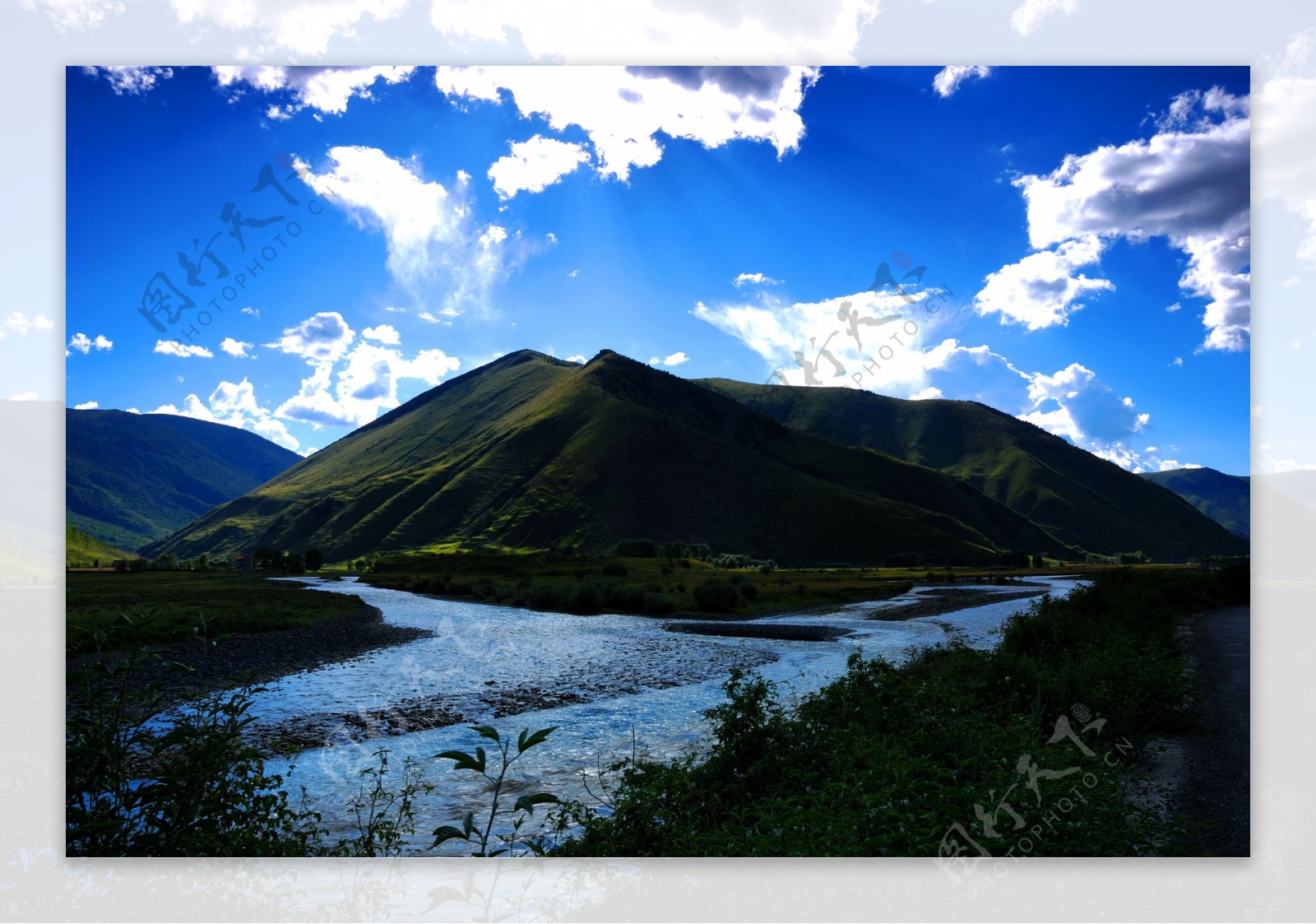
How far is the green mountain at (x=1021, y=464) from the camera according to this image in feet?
26.6

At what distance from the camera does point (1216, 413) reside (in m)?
7.08

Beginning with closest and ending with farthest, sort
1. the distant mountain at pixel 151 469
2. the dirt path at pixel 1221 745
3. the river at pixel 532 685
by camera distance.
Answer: the dirt path at pixel 1221 745 < the river at pixel 532 685 < the distant mountain at pixel 151 469

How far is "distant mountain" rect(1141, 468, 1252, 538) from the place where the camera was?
684 cm

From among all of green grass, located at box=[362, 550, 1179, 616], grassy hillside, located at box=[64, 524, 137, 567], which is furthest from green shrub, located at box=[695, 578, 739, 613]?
grassy hillside, located at box=[64, 524, 137, 567]

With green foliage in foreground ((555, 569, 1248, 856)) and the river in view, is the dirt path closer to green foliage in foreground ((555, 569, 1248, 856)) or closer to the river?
green foliage in foreground ((555, 569, 1248, 856))

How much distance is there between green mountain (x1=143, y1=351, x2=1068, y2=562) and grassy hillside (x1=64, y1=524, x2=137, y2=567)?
71cm

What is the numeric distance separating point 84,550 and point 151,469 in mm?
1121

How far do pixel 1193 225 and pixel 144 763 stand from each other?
31.5 feet

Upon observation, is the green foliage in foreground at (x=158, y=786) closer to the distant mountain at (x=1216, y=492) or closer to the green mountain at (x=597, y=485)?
the green mountain at (x=597, y=485)

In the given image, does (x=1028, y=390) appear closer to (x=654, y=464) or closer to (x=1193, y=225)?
(x=1193, y=225)

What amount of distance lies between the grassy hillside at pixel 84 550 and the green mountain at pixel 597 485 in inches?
28.0

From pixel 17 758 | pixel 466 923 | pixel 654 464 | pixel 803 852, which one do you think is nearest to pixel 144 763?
pixel 466 923

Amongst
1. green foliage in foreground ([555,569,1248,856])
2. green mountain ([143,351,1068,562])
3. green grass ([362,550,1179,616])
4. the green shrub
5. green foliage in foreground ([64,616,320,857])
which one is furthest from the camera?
the green shrub

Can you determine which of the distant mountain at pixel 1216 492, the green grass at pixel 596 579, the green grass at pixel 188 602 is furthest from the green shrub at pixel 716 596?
the distant mountain at pixel 1216 492
